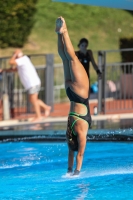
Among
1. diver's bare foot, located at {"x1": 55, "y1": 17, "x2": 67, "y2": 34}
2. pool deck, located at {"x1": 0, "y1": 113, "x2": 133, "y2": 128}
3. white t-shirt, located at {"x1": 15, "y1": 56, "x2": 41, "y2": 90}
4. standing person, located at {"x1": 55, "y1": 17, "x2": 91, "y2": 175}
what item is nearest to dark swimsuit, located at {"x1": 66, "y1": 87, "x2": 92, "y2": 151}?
standing person, located at {"x1": 55, "y1": 17, "x2": 91, "y2": 175}

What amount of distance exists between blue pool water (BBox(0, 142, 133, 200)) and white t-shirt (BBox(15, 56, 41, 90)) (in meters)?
2.82

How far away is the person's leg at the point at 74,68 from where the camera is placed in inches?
300

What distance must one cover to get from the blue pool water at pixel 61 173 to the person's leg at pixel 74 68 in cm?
116

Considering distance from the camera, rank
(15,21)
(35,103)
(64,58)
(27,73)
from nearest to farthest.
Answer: (64,58), (35,103), (27,73), (15,21)

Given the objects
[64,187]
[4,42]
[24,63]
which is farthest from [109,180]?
[4,42]

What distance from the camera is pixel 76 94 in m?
7.79

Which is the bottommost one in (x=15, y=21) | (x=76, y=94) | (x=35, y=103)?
(x=35, y=103)

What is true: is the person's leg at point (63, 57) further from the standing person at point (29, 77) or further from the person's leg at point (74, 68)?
the standing person at point (29, 77)

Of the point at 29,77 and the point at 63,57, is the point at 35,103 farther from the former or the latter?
the point at 63,57

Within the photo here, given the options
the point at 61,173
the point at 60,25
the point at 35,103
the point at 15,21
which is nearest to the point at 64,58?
the point at 60,25

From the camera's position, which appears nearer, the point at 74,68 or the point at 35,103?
the point at 74,68

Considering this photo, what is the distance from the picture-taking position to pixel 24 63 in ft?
44.9

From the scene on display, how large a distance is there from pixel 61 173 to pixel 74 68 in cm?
167

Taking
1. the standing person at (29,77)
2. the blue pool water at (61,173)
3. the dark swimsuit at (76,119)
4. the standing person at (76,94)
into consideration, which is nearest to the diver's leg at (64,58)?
the standing person at (76,94)
